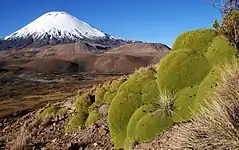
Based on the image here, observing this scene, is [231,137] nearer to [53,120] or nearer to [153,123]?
[153,123]

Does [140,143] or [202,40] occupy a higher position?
[202,40]

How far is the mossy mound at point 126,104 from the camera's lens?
1014cm

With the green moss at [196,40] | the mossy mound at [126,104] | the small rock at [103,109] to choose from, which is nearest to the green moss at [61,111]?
the small rock at [103,109]

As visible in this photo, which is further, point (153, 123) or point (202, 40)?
point (202, 40)

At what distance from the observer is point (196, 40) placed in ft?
34.9

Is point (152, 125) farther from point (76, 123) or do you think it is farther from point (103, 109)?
point (76, 123)

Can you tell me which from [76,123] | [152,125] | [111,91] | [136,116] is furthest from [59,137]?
[152,125]

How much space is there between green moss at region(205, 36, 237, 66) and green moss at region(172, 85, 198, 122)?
2.70 feet

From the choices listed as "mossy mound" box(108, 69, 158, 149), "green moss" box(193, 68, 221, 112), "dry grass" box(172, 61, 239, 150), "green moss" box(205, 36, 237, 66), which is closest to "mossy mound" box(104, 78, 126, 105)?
"mossy mound" box(108, 69, 158, 149)

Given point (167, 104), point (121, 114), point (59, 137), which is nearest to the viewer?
point (167, 104)

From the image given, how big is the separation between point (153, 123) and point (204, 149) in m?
4.01

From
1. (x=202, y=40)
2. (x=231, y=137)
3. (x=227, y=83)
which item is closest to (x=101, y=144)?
(x=202, y=40)

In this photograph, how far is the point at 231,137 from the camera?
4.49m

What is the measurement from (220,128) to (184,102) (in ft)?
13.5
